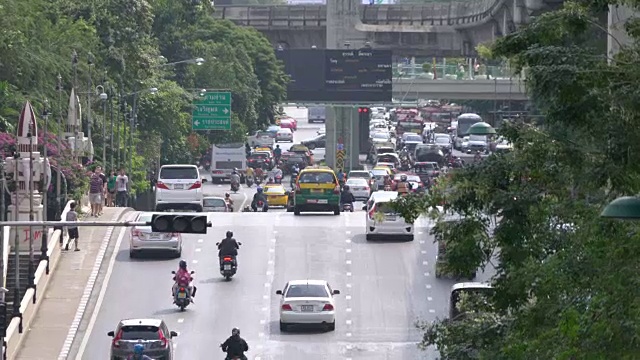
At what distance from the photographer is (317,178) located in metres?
57.7

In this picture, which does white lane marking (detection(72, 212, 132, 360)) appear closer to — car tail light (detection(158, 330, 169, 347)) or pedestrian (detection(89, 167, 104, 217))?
pedestrian (detection(89, 167, 104, 217))

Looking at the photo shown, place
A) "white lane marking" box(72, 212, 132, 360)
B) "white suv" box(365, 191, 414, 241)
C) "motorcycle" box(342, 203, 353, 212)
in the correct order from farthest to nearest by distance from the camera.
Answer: "motorcycle" box(342, 203, 353, 212), "white suv" box(365, 191, 414, 241), "white lane marking" box(72, 212, 132, 360)

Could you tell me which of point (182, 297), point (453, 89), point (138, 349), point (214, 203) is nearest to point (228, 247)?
point (182, 297)

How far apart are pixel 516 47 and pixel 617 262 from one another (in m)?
3.90

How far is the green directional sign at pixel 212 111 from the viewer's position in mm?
89188

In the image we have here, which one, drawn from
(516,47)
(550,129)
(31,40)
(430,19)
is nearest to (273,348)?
(550,129)

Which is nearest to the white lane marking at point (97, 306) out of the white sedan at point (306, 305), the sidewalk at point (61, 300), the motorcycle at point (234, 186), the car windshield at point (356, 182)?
the sidewalk at point (61, 300)

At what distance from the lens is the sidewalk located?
40250 mm

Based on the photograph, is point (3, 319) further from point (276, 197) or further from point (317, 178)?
point (276, 197)

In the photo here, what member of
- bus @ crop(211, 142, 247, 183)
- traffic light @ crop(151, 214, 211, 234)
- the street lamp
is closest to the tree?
the street lamp

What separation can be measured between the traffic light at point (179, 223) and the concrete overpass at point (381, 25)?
2690 inches

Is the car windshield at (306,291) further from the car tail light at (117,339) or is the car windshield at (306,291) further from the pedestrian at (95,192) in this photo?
the pedestrian at (95,192)

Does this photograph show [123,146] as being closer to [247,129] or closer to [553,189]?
[247,129]

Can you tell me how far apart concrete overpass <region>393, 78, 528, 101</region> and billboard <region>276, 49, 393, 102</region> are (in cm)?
493
